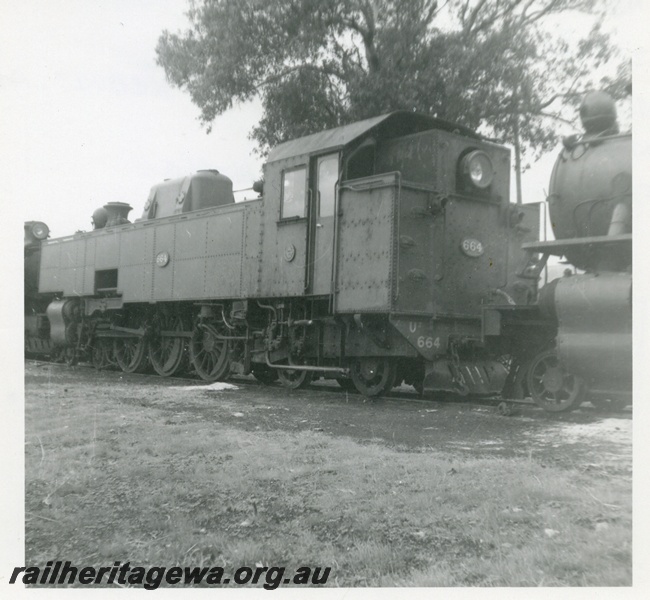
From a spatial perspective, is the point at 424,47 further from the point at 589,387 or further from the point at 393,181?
the point at 589,387

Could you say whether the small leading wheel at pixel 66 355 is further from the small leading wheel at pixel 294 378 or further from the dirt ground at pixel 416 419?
the small leading wheel at pixel 294 378

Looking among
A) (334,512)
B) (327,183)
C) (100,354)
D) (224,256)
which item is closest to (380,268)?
(327,183)

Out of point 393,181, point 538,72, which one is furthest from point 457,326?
point 538,72

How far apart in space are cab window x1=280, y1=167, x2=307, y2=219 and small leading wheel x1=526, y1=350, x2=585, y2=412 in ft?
12.2

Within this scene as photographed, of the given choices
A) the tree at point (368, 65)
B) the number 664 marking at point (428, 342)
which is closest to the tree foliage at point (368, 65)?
the tree at point (368, 65)

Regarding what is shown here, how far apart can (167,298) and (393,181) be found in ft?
18.9

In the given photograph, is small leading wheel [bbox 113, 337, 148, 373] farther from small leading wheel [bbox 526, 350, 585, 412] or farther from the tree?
small leading wheel [bbox 526, 350, 585, 412]

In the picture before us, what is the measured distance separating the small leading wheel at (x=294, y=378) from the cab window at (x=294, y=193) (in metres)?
2.29

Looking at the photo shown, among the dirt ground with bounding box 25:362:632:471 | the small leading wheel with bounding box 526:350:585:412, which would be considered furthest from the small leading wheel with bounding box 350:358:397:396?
the small leading wheel with bounding box 526:350:585:412

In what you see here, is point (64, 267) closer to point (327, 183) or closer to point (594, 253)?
point (327, 183)

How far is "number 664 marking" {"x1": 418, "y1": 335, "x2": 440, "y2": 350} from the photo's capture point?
8156mm

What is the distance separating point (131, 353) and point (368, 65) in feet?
23.6

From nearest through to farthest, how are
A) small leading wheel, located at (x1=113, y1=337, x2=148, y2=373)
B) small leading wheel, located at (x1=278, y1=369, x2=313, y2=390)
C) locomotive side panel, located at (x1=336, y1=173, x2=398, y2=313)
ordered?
locomotive side panel, located at (x1=336, y1=173, x2=398, y2=313) → small leading wheel, located at (x1=278, y1=369, x2=313, y2=390) → small leading wheel, located at (x1=113, y1=337, x2=148, y2=373)

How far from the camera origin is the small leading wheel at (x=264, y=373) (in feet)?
37.6
